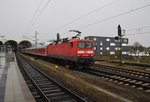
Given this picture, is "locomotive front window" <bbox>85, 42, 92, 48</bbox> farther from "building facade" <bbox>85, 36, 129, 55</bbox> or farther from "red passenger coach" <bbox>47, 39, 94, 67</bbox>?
"building facade" <bbox>85, 36, 129, 55</bbox>

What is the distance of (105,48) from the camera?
94312 mm

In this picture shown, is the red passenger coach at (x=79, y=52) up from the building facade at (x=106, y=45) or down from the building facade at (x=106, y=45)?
down

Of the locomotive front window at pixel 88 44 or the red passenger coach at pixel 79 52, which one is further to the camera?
the locomotive front window at pixel 88 44

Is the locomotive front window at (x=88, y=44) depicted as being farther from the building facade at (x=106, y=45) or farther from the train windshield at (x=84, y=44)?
the building facade at (x=106, y=45)

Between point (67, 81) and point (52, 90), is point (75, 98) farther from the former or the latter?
point (67, 81)

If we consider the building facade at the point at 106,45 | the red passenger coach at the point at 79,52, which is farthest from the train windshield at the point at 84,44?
the building facade at the point at 106,45

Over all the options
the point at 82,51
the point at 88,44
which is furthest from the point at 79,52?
the point at 88,44

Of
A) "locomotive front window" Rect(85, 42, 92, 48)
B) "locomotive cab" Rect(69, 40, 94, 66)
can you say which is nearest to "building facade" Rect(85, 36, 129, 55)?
"locomotive front window" Rect(85, 42, 92, 48)

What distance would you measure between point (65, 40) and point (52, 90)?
11.5 metres

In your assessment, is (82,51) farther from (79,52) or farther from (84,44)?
(84,44)

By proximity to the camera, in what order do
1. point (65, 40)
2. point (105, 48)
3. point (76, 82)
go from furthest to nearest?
point (105, 48), point (65, 40), point (76, 82)

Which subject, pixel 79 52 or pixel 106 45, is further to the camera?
pixel 106 45

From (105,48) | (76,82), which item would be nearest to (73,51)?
(76,82)

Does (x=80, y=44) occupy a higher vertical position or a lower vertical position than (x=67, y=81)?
higher
